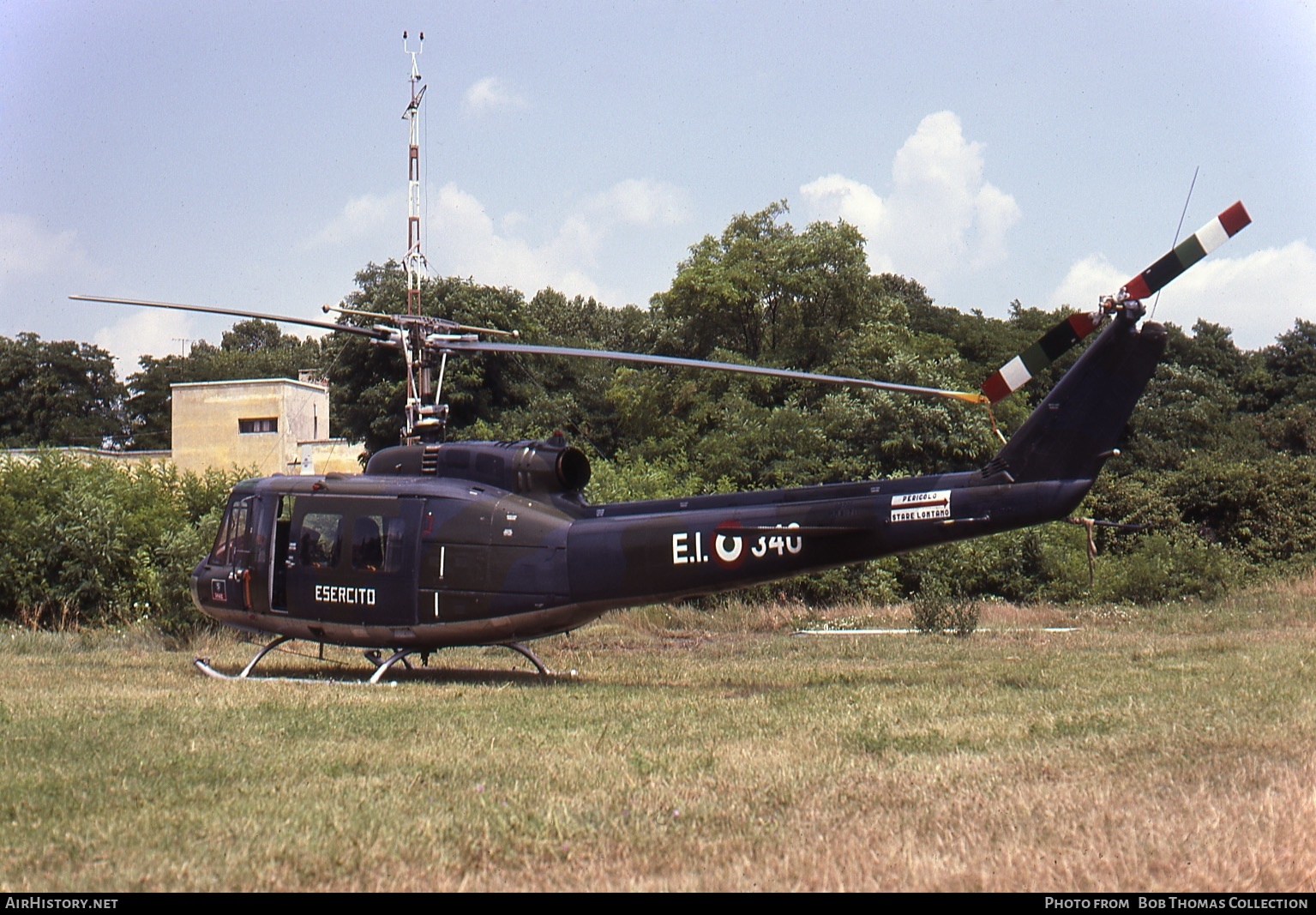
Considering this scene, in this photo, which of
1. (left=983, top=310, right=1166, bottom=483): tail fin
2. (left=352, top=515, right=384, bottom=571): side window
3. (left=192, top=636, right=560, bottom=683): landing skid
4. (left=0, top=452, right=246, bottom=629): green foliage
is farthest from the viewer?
(left=0, top=452, right=246, bottom=629): green foliage

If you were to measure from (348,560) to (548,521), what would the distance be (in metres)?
2.53

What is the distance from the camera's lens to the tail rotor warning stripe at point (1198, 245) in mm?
10281

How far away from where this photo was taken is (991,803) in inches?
272

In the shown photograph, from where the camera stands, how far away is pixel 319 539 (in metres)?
14.5

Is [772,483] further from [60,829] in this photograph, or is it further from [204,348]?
[204,348]

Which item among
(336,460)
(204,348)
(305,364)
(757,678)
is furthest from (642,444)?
(204,348)

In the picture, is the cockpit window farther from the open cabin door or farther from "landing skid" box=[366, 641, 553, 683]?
"landing skid" box=[366, 641, 553, 683]

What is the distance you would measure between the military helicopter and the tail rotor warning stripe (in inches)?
1.0

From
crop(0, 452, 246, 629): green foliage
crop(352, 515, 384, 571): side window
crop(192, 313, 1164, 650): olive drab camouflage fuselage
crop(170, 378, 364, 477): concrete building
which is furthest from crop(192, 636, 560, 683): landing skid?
crop(170, 378, 364, 477): concrete building

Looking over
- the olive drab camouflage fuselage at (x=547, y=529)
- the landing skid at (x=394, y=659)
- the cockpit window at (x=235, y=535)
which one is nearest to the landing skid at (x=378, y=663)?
the landing skid at (x=394, y=659)

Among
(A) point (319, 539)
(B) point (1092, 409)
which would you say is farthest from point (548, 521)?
(B) point (1092, 409)

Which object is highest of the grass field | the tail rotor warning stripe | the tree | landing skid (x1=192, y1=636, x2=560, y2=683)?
the tree

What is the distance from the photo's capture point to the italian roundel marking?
1271 cm

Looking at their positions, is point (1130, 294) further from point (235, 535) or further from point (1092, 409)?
point (235, 535)
